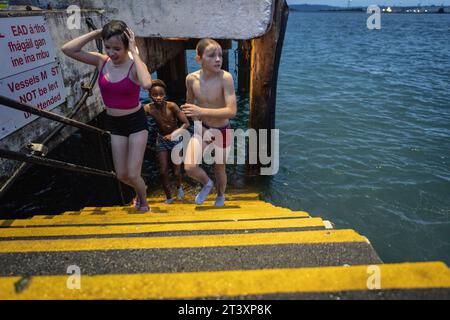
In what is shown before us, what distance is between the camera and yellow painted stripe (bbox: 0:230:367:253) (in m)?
2.26

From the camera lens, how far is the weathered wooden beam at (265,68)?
17.3ft

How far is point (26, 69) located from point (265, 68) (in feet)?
12.7

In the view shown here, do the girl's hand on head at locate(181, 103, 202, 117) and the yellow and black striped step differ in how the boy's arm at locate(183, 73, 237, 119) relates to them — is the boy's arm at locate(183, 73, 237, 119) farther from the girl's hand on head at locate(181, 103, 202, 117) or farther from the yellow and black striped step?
the yellow and black striped step

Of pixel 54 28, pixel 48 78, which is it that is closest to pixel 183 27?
pixel 54 28

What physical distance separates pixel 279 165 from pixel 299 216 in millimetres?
5074

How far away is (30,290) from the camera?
1647 mm

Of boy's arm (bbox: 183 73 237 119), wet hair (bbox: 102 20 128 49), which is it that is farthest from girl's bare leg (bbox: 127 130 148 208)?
wet hair (bbox: 102 20 128 49)

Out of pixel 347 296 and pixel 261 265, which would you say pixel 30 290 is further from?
pixel 347 296

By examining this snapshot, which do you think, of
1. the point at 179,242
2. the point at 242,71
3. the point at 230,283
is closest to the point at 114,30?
the point at 179,242

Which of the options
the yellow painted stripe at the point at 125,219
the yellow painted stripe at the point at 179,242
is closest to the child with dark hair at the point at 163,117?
the yellow painted stripe at the point at 125,219

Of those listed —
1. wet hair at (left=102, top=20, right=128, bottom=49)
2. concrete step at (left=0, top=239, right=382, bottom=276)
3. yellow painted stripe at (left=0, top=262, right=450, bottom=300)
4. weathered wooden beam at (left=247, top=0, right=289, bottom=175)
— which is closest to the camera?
yellow painted stripe at (left=0, top=262, right=450, bottom=300)

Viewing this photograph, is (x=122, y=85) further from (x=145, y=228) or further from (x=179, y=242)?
(x=179, y=242)

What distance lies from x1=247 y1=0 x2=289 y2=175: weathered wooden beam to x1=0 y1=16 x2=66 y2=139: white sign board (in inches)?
134

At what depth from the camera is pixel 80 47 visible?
3361mm
